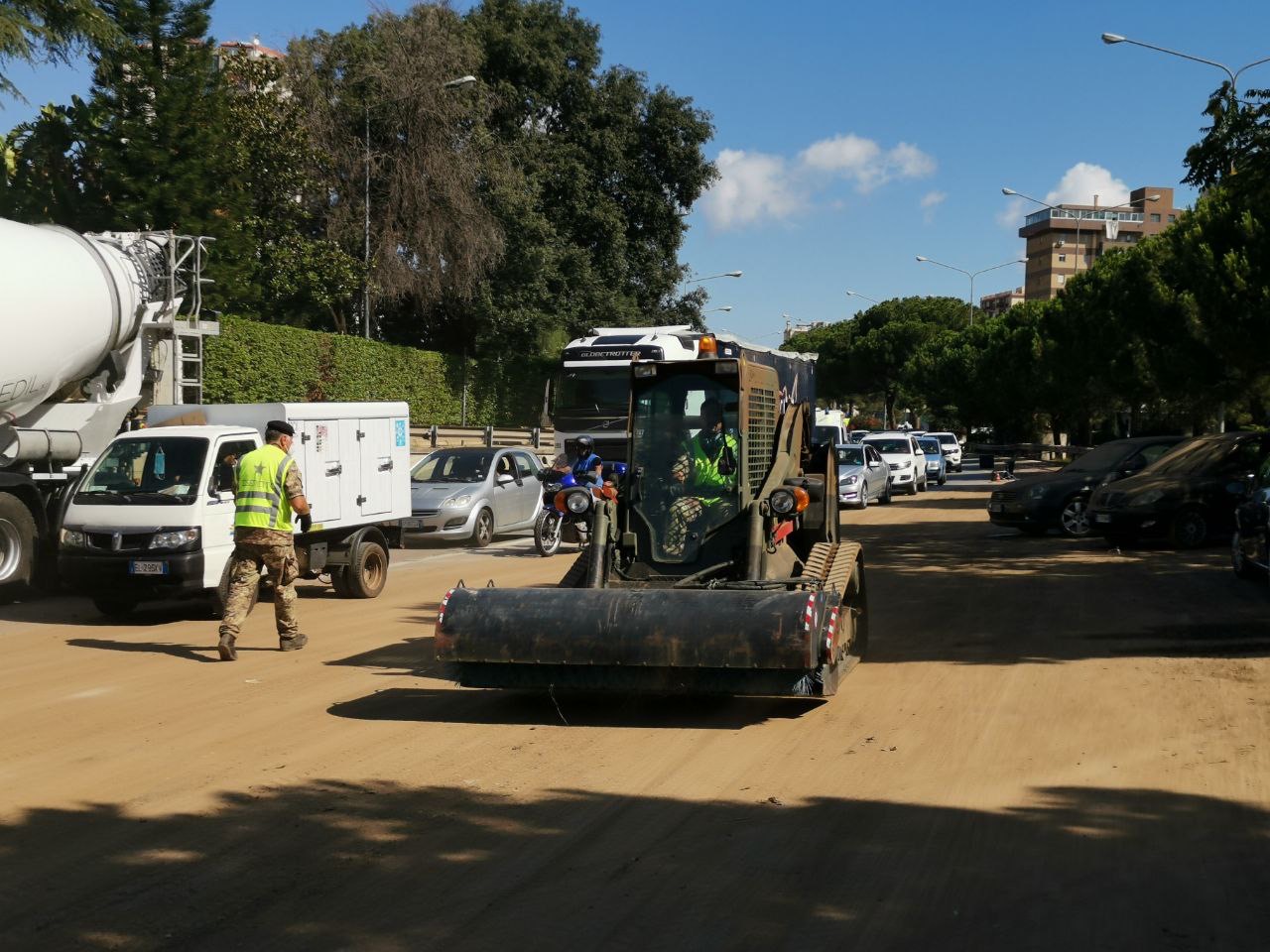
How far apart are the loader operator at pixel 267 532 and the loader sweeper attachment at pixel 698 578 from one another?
3.03 meters

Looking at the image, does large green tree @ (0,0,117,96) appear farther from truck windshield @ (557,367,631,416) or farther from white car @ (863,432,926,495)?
white car @ (863,432,926,495)

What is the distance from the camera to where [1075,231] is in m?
182

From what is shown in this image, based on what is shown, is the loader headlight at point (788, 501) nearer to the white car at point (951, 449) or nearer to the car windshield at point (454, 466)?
the car windshield at point (454, 466)

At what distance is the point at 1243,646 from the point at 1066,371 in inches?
1735

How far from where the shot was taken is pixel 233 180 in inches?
1254

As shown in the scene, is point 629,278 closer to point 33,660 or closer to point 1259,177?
point 1259,177

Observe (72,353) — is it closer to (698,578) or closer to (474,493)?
(474,493)

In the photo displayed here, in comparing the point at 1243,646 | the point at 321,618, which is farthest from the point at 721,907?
the point at 321,618

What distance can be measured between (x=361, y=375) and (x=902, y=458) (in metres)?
14.9

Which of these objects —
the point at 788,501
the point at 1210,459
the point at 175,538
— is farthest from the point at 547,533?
the point at 788,501

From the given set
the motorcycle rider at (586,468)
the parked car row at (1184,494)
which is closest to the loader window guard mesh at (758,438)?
the motorcycle rider at (586,468)

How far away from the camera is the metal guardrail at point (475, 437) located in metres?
35.8

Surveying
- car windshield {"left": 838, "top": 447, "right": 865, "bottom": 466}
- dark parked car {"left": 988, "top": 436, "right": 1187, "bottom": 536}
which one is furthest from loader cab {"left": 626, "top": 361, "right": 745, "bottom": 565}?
car windshield {"left": 838, "top": 447, "right": 865, "bottom": 466}

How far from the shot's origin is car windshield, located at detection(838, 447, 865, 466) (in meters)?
32.4
